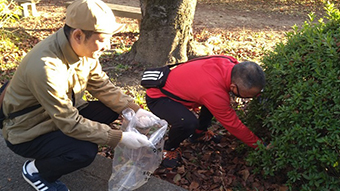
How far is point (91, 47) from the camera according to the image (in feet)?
7.28

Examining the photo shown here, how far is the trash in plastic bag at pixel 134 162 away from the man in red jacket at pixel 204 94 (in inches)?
8.5

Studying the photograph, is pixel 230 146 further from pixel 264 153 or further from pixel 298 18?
pixel 298 18

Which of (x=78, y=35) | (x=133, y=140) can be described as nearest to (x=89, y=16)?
(x=78, y=35)

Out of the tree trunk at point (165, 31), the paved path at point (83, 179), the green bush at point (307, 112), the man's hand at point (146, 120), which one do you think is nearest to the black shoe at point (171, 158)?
the paved path at point (83, 179)

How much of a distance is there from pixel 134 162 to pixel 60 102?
2.72 ft

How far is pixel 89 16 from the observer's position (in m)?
2.08

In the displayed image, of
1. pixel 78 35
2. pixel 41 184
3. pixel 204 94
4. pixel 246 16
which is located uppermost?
pixel 78 35

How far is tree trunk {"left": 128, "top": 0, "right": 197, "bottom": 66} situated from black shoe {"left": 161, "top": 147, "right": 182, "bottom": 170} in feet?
6.88

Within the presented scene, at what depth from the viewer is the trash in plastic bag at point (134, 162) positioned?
2.61 m

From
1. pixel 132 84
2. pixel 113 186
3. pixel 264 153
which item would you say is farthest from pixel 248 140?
pixel 132 84

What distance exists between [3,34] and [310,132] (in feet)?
18.1

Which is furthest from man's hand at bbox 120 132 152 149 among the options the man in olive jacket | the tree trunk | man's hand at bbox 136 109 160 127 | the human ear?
the tree trunk

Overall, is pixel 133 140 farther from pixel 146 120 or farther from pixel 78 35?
pixel 78 35

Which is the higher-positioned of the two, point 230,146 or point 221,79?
point 221,79
